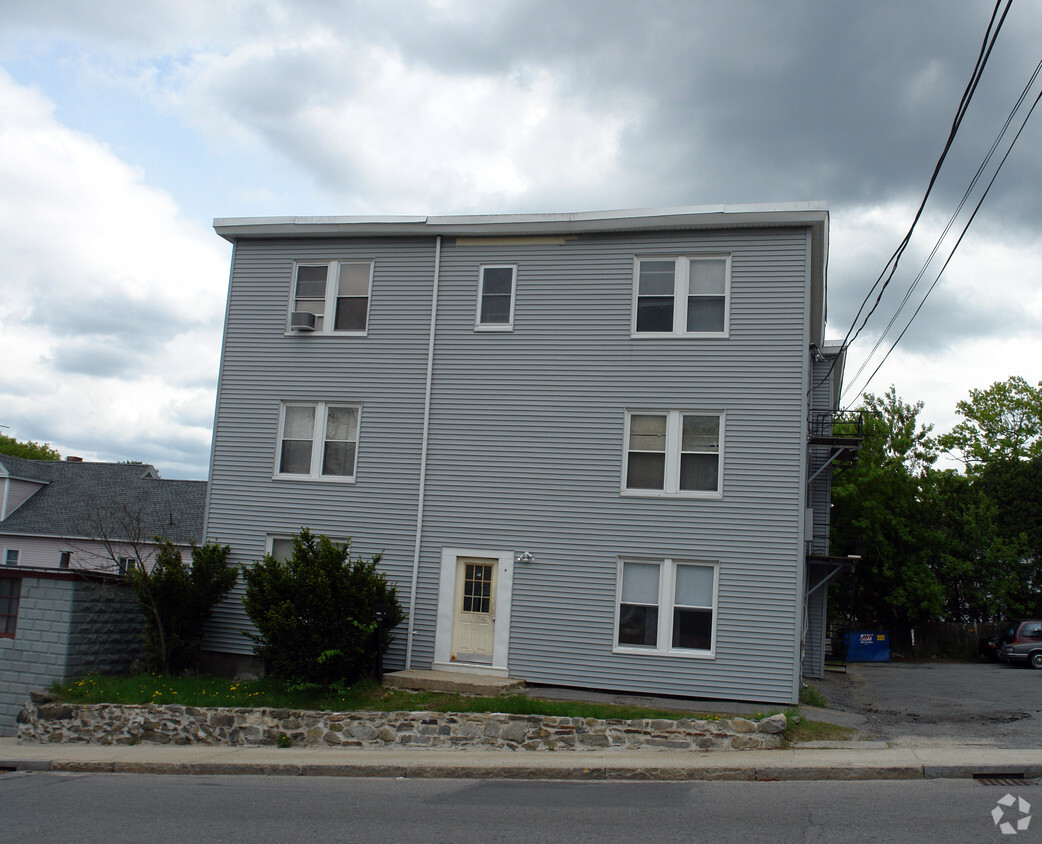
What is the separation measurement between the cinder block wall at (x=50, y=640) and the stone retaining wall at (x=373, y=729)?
921mm

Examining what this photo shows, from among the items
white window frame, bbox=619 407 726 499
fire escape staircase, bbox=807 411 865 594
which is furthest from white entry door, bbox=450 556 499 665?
fire escape staircase, bbox=807 411 865 594

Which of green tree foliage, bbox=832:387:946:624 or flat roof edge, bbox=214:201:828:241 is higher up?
flat roof edge, bbox=214:201:828:241

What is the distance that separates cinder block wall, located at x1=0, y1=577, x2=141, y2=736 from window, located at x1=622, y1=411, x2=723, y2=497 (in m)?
10.4

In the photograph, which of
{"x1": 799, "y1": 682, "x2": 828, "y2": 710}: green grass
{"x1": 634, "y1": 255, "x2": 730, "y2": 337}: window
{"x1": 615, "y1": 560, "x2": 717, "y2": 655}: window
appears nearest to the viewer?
{"x1": 615, "y1": 560, "x2": 717, "y2": 655}: window

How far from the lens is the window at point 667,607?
15.1m

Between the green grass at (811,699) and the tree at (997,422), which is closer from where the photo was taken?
the green grass at (811,699)

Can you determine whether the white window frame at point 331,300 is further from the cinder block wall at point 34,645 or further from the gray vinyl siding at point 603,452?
the cinder block wall at point 34,645

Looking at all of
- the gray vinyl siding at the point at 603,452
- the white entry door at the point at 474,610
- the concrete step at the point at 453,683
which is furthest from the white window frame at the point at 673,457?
the concrete step at the point at 453,683

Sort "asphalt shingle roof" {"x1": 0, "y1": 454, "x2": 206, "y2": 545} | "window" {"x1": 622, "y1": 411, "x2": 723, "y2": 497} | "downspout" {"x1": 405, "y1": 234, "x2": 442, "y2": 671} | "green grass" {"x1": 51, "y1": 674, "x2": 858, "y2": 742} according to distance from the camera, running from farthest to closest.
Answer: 1. "asphalt shingle roof" {"x1": 0, "y1": 454, "x2": 206, "y2": 545}
2. "downspout" {"x1": 405, "y1": 234, "x2": 442, "y2": 671}
3. "window" {"x1": 622, "y1": 411, "x2": 723, "y2": 497}
4. "green grass" {"x1": 51, "y1": 674, "x2": 858, "y2": 742}

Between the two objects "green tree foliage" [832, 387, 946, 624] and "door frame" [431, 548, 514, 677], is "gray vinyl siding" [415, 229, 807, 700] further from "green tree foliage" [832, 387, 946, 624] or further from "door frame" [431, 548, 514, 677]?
"green tree foliage" [832, 387, 946, 624]

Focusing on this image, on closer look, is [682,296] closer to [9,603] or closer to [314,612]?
[314,612]

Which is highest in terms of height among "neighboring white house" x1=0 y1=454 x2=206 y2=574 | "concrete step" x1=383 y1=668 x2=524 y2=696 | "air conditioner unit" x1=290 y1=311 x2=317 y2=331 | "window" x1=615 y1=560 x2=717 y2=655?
"air conditioner unit" x1=290 y1=311 x2=317 y2=331

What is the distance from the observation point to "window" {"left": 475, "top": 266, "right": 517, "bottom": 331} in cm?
1708

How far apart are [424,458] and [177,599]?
544 cm
